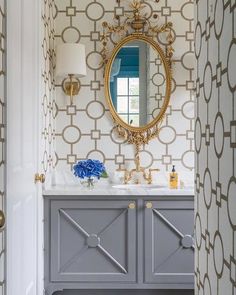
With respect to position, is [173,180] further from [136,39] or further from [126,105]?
[136,39]

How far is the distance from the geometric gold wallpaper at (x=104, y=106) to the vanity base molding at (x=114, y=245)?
1.74 feet

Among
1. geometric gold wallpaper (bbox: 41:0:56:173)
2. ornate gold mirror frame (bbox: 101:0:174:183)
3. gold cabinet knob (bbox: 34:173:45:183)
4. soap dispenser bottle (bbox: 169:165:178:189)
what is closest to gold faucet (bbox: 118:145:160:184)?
ornate gold mirror frame (bbox: 101:0:174:183)

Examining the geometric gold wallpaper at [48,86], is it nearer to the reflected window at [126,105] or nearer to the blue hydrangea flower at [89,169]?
the blue hydrangea flower at [89,169]

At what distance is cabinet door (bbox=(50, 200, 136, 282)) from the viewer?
2.70 meters

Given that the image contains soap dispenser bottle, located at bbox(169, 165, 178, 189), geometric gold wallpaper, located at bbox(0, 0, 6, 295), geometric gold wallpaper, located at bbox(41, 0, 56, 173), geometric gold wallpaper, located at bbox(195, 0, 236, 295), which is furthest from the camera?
soap dispenser bottle, located at bbox(169, 165, 178, 189)

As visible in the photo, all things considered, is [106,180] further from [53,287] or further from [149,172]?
[53,287]

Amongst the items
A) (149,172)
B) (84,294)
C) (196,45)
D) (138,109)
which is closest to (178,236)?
(149,172)

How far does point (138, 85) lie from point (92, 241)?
4.11ft

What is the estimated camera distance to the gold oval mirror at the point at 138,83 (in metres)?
3.12

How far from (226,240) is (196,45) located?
0.54 m

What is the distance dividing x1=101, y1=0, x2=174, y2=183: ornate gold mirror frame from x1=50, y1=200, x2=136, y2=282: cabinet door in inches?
19.8

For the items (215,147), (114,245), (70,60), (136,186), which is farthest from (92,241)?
(215,147)

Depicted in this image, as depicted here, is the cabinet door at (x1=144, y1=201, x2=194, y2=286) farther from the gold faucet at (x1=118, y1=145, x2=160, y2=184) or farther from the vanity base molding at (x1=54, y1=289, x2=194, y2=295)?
the gold faucet at (x1=118, y1=145, x2=160, y2=184)

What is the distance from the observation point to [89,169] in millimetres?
2834
